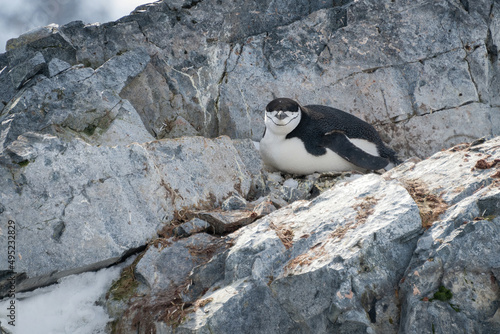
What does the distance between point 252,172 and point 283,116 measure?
0.88 metres

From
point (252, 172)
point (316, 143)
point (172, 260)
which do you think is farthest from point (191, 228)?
point (316, 143)

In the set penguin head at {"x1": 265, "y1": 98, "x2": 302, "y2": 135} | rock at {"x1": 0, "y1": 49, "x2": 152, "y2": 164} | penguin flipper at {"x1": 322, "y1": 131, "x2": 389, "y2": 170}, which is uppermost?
rock at {"x1": 0, "y1": 49, "x2": 152, "y2": 164}

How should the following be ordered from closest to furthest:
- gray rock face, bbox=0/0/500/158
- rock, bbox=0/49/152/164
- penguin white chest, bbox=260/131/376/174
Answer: penguin white chest, bbox=260/131/376/174
rock, bbox=0/49/152/164
gray rock face, bbox=0/0/500/158

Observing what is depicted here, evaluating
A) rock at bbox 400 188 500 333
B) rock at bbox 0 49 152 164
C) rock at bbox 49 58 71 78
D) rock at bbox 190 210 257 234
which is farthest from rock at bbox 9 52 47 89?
rock at bbox 400 188 500 333

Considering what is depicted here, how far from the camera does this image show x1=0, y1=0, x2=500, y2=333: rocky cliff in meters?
3.71

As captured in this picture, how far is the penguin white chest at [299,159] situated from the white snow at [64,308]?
3095 mm

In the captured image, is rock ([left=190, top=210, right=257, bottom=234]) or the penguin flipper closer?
rock ([left=190, top=210, right=257, bottom=234])

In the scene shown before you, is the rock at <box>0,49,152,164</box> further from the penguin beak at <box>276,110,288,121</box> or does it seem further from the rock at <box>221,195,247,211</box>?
the rock at <box>221,195,247,211</box>

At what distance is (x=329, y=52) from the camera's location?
336 inches

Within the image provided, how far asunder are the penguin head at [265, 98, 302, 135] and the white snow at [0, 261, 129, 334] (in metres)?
3.21

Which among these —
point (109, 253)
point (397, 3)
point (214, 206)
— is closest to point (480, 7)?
point (397, 3)

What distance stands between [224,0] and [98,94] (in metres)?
2.89

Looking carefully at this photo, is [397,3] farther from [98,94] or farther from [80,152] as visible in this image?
[80,152]

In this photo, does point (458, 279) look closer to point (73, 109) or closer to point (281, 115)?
point (281, 115)
